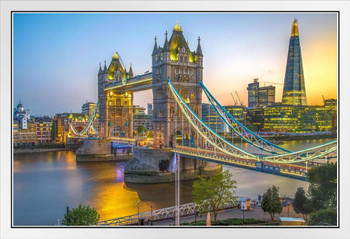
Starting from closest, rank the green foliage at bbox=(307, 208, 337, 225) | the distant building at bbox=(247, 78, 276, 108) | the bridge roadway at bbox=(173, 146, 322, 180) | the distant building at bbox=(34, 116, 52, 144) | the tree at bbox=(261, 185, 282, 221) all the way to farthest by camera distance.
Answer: the green foliage at bbox=(307, 208, 337, 225), the tree at bbox=(261, 185, 282, 221), the bridge roadway at bbox=(173, 146, 322, 180), the distant building at bbox=(34, 116, 52, 144), the distant building at bbox=(247, 78, 276, 108)

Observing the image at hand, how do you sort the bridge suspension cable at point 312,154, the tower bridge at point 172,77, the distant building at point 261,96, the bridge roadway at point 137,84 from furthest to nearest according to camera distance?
the distant building at point 261,96, the bridge roadway at point 137,84, the tower bridge at point 172,77, the bridge suspension cable at point 312,154

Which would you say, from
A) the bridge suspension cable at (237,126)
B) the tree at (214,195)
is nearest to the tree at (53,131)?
the bridge suspension cable at (237,126)

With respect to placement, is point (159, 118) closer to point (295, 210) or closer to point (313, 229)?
point (295, 210)

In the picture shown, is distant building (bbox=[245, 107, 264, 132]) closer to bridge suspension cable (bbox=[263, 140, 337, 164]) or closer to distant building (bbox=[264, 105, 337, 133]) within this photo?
distant building (bbox=[264, 105, 337, 133])

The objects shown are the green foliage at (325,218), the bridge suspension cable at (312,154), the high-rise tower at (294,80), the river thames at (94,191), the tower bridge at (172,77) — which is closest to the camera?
the green foliage at (325,218)

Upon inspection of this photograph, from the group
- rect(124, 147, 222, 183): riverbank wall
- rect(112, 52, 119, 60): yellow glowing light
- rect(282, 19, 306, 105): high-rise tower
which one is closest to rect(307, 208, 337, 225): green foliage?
rect(124, 147, 222, 183): riverbank wall

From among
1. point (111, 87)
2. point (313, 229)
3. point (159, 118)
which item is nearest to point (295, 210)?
point (313, 229)

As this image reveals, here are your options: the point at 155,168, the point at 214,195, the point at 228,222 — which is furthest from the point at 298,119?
the point at 228,222

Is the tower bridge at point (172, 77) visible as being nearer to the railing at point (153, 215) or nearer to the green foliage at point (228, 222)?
the railing at point (153, 215)
